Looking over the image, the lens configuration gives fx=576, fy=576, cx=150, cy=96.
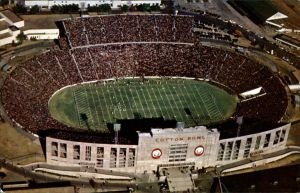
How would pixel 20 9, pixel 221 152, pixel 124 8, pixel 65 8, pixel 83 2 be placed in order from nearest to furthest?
pixel 221 152 < pixel 20 9 < pixel 65 8 < pixel 83 2 < pixel 124 8

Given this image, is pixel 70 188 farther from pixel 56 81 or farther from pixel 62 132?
pixel 56 81

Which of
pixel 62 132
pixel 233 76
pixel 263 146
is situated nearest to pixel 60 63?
pixel 62 132

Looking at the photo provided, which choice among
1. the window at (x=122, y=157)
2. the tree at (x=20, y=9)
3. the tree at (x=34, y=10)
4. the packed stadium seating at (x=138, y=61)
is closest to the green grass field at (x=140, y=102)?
the packed stadium seating at (x=138, y=61)

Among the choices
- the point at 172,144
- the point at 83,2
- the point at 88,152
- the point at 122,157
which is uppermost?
the point at 83,2

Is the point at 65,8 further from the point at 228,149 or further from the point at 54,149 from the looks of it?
the point at 228,149

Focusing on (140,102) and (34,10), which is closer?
(140,102)

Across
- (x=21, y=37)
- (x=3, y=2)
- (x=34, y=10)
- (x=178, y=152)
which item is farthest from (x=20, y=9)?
(x=178, y=152)

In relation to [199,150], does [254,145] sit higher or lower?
lower
